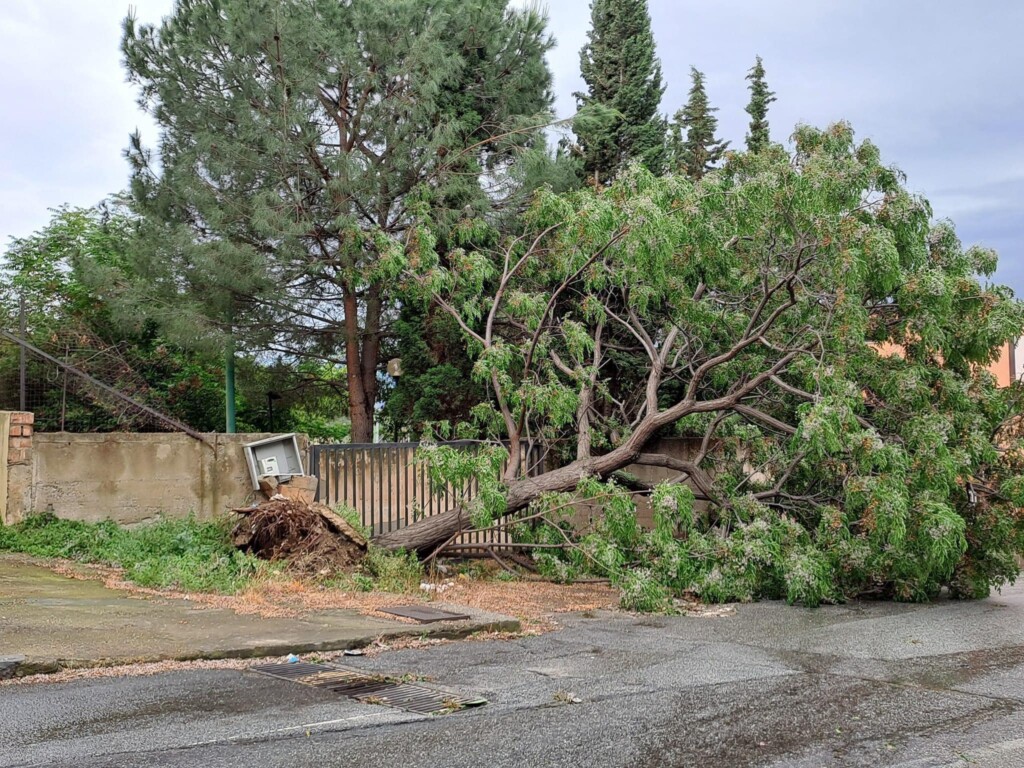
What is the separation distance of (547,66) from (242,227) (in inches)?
230

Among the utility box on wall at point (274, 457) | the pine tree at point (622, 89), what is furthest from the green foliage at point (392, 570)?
the pine tree at point (622, 89)

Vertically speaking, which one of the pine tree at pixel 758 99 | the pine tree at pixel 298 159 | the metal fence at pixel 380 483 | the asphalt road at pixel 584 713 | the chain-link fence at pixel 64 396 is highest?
the pine tree at pixel 758 99

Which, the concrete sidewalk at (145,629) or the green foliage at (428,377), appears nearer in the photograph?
the concrete sidewalk at (145,629)

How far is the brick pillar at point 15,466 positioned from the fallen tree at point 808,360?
419 centimetres

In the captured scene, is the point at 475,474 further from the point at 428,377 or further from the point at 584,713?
the point at 584,713

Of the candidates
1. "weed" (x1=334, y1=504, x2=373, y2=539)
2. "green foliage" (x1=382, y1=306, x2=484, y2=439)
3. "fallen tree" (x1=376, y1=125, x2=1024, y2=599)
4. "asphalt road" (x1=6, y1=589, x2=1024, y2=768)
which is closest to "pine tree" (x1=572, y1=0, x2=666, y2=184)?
"green foliage" (x1=382, y1=306, x2=484, y2=439)

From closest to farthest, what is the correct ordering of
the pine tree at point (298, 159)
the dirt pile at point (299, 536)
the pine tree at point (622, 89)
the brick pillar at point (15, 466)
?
the dirt pile at point (299, 536) → the brick pillar at point (15, 466) → the pine tree at point (298, 159) → the pine tree at point (622, 89)

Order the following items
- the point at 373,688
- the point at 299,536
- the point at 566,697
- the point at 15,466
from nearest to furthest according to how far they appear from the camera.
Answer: the point at 566,697
the point at 373,688
the point at 299,536
the point at 15,466

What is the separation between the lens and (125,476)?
11500mm

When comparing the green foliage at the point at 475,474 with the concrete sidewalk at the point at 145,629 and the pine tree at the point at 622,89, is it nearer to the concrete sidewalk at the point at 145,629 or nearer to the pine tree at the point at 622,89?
the concrete sidewalk at the point at 145,629

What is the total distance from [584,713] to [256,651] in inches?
99.6

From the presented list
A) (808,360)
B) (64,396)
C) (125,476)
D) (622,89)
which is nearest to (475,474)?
(808,360)

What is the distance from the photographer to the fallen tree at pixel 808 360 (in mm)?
9922

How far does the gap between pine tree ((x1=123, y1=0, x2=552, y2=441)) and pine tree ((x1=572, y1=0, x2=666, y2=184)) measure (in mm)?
2983
